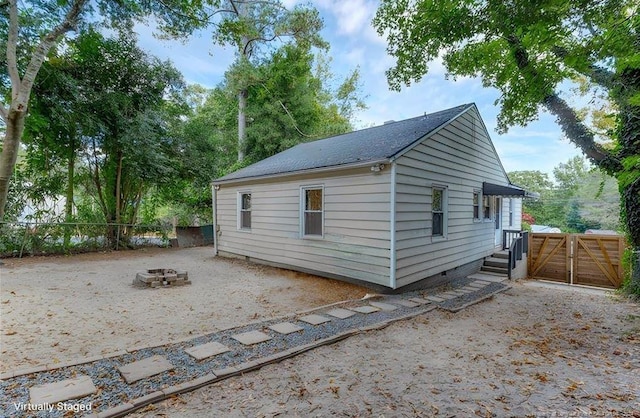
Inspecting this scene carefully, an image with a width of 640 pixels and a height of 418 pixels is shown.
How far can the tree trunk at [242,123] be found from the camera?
54.5 ft

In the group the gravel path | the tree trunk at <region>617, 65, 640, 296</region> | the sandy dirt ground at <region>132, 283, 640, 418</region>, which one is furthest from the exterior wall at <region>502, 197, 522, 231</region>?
the gravel path

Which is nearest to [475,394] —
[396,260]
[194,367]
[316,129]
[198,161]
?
[194,367]

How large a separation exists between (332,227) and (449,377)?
14.0ft

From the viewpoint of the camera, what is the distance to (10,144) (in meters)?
7.92

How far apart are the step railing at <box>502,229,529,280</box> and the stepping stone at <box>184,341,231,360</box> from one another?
7.89 meters

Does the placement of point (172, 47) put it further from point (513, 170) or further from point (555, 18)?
point (513, 170)

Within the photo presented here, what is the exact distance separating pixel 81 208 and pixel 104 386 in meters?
11.5

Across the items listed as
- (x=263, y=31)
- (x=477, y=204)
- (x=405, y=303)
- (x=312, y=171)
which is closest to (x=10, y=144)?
(x=312, y=171)

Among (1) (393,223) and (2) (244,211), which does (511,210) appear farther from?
(2) (244,211)

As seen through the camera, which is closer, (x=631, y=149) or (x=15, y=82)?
(x=631, y=149)

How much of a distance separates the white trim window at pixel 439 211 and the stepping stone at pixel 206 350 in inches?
214

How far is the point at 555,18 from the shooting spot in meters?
4.80

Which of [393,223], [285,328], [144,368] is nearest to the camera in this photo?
[144,368]

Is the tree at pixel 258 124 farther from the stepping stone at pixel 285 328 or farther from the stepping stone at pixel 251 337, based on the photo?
the stepping stone at pixel 251 337
